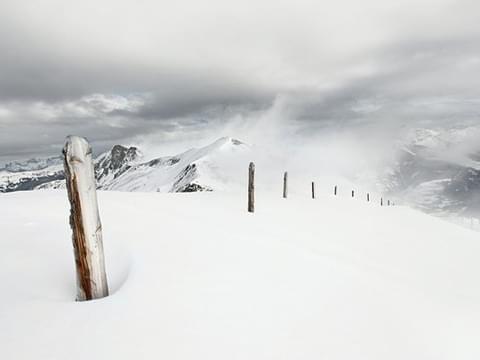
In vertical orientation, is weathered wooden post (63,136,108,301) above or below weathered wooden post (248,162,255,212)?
above

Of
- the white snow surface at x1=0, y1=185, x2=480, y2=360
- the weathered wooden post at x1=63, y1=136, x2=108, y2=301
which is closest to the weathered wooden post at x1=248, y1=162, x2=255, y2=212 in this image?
the white snow surface at x1=0, y1=185, x2=480, y2=360

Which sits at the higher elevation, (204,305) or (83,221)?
(83,221)

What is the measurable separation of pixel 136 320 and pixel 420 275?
8.80m

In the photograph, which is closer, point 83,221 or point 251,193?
point 83,221

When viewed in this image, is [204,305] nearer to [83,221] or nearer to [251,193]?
[83,221]

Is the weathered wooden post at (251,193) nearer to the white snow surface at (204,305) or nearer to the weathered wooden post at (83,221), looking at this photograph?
the white snow surface at (204,305)

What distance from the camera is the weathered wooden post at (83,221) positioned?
11.2ft

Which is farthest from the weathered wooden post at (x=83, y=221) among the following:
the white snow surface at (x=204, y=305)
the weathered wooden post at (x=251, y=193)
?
the weathered wooden post at (x=251, y=193)

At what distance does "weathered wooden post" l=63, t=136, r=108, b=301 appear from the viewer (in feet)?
11.2

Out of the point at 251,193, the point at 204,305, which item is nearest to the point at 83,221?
the point at 204,305

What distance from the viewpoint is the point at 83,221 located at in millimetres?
3473

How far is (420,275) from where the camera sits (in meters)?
8.78

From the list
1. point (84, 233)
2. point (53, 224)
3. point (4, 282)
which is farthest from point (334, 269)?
point (53, 224)

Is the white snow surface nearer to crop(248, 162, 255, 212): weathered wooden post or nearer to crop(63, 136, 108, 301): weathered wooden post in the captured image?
crop(63, 136, 108, 301): weathered wooden post
